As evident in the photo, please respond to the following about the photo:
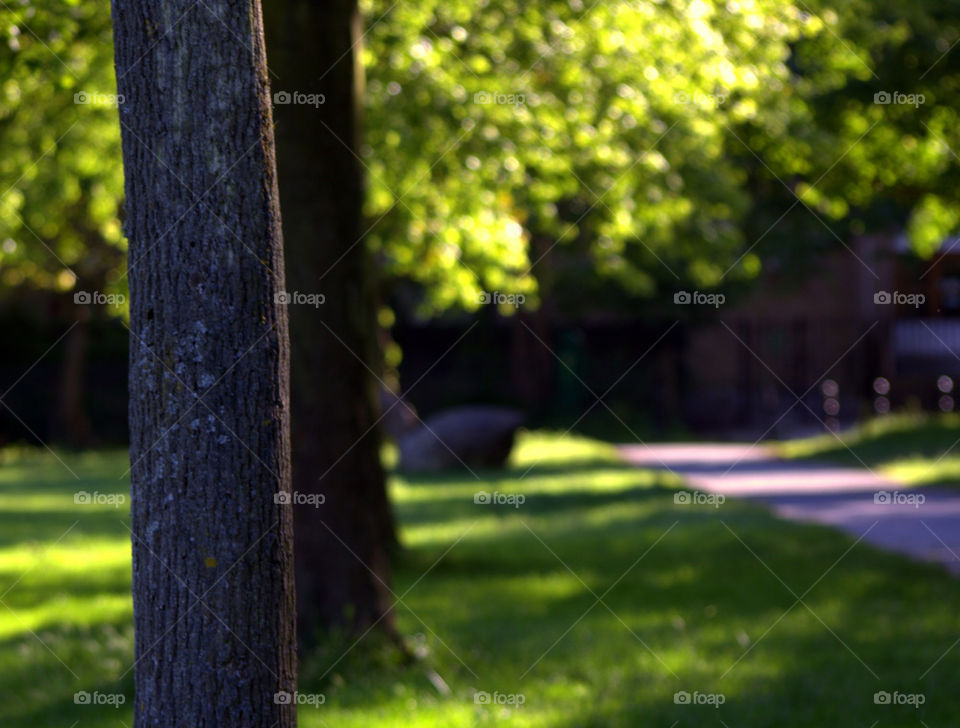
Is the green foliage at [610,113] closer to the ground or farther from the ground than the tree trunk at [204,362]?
farther from the ground

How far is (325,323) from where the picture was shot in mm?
7215

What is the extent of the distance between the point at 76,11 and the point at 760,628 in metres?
6.39

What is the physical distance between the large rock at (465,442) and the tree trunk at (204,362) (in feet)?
54.0

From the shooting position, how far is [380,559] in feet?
23.7

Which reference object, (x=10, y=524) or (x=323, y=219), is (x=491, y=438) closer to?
(x=10, y=524)

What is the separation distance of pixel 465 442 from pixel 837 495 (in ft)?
22.1

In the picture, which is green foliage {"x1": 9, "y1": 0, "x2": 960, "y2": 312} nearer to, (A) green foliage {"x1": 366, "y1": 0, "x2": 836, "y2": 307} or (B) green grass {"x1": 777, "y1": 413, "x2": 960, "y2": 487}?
(A) green foliage {"x1": 366, "y1": 0, "x2": 836, "y2": 307}

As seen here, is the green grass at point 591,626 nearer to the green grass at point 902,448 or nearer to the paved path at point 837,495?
the paved path at point 837,495

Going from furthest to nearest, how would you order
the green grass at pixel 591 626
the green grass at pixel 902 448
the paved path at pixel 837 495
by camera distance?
the green grass at pixel 902 448 → the paved path at pixel 837 495 → the green grass at pixel 591 626

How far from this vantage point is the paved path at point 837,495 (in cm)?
1170

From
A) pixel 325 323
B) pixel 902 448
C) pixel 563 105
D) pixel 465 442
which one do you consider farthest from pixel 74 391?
pixel 325 323

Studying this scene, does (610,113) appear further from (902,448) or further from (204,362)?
(902,448)

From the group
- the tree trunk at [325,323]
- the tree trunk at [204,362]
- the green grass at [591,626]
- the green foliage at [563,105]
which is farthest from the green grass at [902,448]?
the tree trunk at [204,362]

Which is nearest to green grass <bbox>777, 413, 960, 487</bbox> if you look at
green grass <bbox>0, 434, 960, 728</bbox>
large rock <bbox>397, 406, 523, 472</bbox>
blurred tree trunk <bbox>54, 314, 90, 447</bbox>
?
green grass <bbox>0, 434, 960, 728</bbox>
